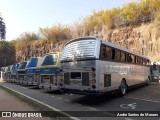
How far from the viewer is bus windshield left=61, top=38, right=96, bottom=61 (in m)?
10.2

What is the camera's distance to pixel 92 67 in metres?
9.80

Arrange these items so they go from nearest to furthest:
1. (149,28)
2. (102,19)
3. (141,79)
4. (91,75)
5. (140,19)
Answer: (91,75)
(141,79)
(149,28)
(140,19)
(102,19)

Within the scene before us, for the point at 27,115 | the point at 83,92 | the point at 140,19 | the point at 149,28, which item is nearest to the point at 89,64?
the point at 83,92

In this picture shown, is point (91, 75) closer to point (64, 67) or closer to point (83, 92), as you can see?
point (83, 92)

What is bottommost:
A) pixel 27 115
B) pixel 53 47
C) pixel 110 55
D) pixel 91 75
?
pixel 27 115

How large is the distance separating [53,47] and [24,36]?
1905cm

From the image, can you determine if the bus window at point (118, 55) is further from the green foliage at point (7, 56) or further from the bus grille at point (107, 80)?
the green foliage at point (7, 56)

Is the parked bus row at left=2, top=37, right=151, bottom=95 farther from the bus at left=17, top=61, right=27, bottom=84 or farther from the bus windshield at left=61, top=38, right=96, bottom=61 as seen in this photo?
the bus at left=17, top=61, right=27, bottom=84

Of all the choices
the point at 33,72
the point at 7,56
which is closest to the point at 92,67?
the point at 33,72

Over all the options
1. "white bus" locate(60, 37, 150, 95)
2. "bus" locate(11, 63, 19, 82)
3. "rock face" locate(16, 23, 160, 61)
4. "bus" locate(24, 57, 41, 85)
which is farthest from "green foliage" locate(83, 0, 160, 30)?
"white bus" locate(60, 37, 150, 95)

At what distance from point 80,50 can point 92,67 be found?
4.25ft

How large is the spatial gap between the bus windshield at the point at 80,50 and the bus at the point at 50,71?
2.15 m

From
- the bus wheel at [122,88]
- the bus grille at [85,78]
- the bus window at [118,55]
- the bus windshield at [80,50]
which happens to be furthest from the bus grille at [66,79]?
the bus wheel at [122,88]

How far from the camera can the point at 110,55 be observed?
11109mm
